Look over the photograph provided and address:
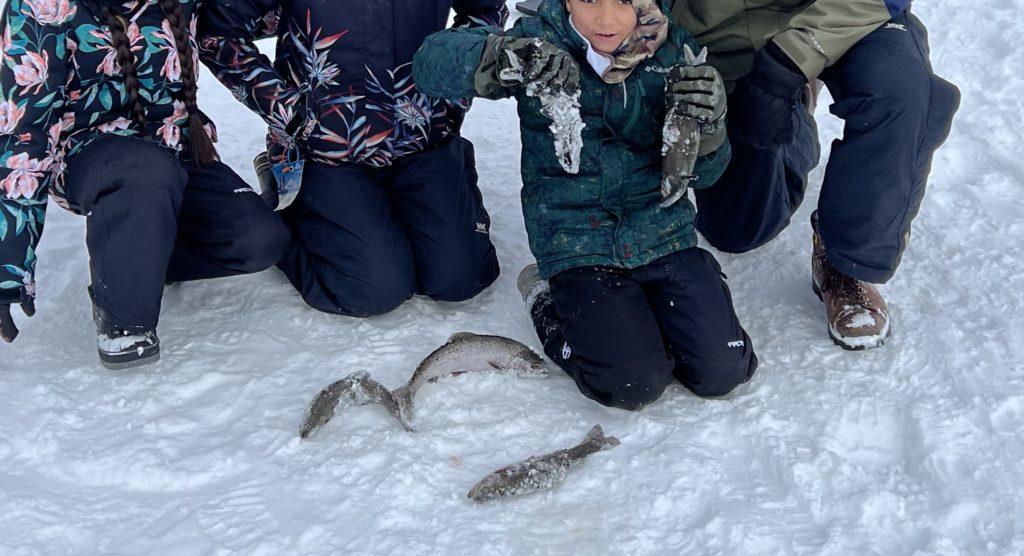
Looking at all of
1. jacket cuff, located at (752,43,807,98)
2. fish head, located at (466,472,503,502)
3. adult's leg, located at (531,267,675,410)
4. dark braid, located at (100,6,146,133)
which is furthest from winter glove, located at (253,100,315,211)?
jacket cuff, located at (752,43,807,98)

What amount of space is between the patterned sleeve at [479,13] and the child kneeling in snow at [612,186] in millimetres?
364

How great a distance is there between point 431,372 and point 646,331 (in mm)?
584

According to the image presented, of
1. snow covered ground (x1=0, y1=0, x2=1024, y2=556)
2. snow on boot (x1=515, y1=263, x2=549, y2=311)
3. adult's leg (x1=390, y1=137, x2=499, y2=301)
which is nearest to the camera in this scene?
snow covered ground (x1=0, y1=0, x2=1024, y2=556)

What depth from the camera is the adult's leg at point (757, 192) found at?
9.55 ft

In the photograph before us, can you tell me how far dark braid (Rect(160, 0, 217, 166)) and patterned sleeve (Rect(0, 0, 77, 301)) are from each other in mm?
256

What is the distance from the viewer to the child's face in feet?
7.80

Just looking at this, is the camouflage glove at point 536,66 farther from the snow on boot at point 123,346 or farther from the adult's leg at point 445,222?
the snow on boot at point 123,346

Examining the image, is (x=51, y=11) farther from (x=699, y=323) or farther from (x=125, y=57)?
(x=699, y=323)

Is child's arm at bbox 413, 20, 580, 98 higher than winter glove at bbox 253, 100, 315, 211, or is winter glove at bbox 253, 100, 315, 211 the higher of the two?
child's arm at bbox 413, 20, 580, 98

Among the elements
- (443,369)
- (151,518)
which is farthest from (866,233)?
(151,518)

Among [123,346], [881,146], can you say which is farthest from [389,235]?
[881,146]

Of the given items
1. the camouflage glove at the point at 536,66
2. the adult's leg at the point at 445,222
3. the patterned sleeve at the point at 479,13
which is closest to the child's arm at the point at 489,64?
the camouflage glove at the point at 536,66

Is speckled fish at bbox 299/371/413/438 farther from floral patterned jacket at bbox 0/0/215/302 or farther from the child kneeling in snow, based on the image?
floral patterned jacket at bbox 0/0/215/302

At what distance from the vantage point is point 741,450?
2264 millimetres
